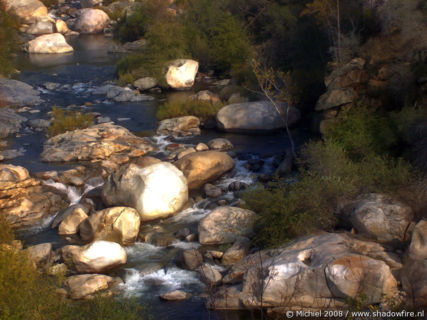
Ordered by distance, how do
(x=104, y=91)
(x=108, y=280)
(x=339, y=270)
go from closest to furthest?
(x=339, y=270) < (x=108, y=280) < (x=104, y=91)

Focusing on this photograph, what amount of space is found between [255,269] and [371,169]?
3979 mm

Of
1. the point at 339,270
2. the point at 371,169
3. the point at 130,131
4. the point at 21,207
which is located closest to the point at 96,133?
the point at 130,131

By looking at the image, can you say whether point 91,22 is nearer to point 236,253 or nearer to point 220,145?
point 220,145

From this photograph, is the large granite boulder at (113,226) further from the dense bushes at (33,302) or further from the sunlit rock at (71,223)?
the dense bushes at (33,302)

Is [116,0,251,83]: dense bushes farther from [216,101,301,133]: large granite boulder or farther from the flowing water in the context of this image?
[216,101,301,133]: large granite boulder

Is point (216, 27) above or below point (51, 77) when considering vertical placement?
above

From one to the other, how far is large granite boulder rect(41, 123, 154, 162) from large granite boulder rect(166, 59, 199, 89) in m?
6.41

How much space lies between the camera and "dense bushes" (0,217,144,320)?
24.0ft

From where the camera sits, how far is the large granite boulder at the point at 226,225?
37.7ft

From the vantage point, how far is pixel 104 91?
23984 mm

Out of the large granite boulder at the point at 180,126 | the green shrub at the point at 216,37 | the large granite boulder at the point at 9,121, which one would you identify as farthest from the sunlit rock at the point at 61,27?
the large granite boulder at the point at 180,126

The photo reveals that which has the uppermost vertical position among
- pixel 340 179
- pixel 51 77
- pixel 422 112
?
pixel 422 112

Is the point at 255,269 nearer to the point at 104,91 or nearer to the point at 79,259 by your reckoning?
the point at 79,259

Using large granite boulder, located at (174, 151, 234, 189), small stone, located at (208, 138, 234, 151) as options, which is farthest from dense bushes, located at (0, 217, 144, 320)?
small stone, located at (208, 138, 234, 151)
